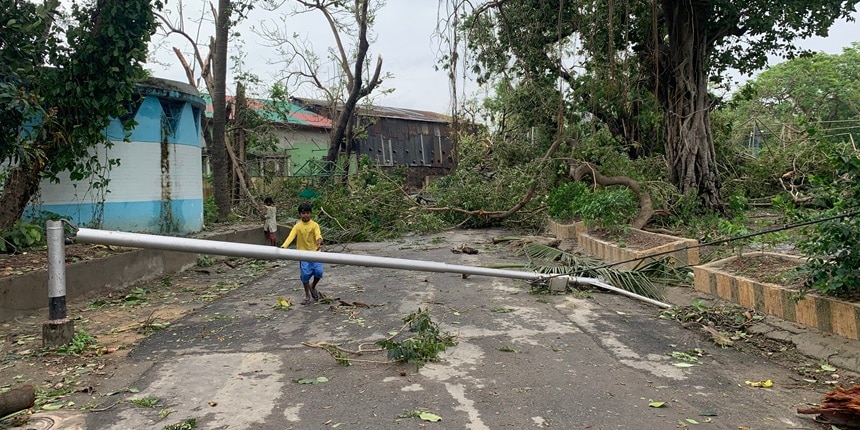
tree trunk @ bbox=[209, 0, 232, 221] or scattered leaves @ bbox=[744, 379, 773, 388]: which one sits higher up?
tree trunk @ bbox=[209, 0, 232, 221]

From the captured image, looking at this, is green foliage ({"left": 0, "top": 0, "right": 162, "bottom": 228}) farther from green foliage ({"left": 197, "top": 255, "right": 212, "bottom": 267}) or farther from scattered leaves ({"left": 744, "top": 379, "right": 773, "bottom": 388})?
scattered leaves ({"left": 744, "top": 379, "right": 773, "bottom": 388})

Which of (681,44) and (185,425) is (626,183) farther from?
(185,425)

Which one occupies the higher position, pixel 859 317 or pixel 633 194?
pixel 633 194

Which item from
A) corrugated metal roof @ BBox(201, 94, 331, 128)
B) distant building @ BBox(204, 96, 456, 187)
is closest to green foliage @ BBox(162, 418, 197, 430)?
corrugated metal roof @ BBox(201, 94, 331, 128)

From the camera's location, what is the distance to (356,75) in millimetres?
19375

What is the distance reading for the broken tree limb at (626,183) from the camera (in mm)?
10488

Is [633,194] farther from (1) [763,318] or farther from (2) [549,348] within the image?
(2) [549,348]

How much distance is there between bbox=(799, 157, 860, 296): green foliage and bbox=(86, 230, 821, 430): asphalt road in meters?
0.86

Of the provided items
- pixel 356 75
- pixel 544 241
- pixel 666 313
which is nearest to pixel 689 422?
pixel 666 313

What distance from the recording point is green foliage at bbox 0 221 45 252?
7.68 metres

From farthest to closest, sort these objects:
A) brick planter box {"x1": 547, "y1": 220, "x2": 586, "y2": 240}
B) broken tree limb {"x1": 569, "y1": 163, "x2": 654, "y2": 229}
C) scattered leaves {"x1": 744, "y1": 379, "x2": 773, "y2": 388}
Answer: brick planter box {"x1": 547, "y1": 220, "x2": 586, "y2": 240}
broken tree limb {"x1": 569, "y1": 163, "x2": 654, "y2": 229}
scattered leaves {"x1": 744, "y1": 379, "x2": 773, "y2": 388}

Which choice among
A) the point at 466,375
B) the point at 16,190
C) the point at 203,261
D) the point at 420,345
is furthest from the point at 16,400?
Answer: the point at 203,261

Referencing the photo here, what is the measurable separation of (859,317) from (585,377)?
85.5 inches

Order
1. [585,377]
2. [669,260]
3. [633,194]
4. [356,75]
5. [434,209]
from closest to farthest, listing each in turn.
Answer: [585,377], [669,260], [633,194], [434,209], [356,75]
